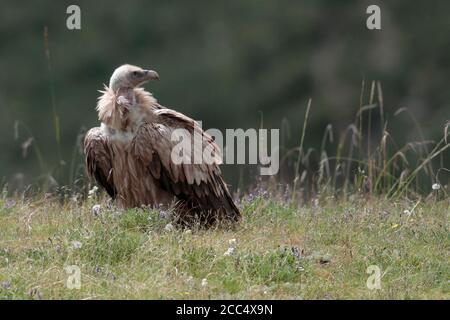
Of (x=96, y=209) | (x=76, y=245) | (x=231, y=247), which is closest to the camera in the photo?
(x=76, y=245)

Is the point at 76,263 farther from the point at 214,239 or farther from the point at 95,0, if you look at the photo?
the point at 95,0

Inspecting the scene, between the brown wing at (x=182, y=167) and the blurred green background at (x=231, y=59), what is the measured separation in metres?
16.8

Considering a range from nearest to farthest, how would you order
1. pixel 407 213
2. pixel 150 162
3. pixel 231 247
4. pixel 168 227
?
pixel 231 247 → pixel 168 227 → pixel 407 213 → pixel 150 162

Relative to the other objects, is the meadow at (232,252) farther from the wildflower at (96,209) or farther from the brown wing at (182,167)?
the brown wing at (182,167)

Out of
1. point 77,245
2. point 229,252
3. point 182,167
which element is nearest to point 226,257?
point 229,252

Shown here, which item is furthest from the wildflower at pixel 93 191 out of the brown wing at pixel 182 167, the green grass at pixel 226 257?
the brown wing at pixel 182 167

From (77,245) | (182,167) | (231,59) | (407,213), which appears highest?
(182,167)

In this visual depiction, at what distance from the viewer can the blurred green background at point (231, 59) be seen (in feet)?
92.4

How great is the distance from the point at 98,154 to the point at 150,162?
41 centimetres

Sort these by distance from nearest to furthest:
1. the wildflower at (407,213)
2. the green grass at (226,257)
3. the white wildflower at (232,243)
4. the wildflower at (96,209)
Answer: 1. the green grass at (226,257)
2. the white wildflower at (232,243)
3. the wildflower at (96,209)
4. the wildflower at (407,213)

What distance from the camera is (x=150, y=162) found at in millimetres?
9031

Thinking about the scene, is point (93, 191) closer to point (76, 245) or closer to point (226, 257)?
point (76, 245)

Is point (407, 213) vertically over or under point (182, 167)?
under
